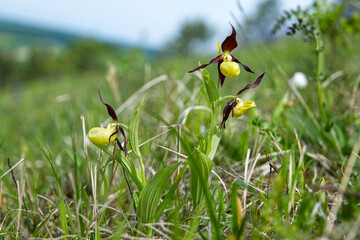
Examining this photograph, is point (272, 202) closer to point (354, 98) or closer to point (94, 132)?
point (94, 132)

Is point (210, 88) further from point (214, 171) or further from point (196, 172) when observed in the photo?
point (214, 171)

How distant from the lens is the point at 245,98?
8.65 ft

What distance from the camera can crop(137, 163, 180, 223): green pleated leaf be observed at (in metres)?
1.01

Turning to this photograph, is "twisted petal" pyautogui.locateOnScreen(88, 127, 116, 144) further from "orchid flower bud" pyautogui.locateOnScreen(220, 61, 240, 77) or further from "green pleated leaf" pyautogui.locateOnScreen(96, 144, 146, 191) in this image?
"orchid flower bud" pyautogui.locateOnScreen(220, 61, 240, 77)

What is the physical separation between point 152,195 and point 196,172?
0.63 ft

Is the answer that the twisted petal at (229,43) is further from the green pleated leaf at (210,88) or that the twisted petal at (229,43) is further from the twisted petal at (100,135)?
the twisted petal at (100,135)

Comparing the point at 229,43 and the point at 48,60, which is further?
the point at 48,60

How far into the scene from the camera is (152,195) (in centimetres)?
105

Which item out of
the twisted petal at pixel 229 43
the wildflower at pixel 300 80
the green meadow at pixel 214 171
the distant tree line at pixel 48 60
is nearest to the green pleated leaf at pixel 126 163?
the green meadow at pixel 214 171

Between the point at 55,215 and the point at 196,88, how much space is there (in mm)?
1749

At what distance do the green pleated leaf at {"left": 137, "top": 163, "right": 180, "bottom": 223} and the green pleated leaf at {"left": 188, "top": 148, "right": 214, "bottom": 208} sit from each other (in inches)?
3.7

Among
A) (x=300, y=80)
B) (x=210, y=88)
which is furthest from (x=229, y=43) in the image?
(x=300, y=80)

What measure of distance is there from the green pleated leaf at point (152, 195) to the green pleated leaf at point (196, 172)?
93mm

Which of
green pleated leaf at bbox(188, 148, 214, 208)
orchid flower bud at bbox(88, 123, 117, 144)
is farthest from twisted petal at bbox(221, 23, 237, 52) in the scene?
orchid flower bud at bbox(88, 123, 117, 144)
